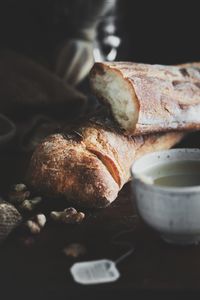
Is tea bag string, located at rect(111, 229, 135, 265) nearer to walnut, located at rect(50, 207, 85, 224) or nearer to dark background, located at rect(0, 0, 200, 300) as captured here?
dark background, located at rect(0, 0, 200, 300)

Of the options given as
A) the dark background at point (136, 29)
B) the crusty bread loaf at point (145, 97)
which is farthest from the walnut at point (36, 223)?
the dark background at point (136, 29)

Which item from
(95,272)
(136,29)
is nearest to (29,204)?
(95,272)

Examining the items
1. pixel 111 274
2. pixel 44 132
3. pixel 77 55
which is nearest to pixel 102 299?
pixel 111 274

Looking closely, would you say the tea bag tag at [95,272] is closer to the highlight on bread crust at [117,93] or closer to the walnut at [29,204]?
the walnut at [29,204]

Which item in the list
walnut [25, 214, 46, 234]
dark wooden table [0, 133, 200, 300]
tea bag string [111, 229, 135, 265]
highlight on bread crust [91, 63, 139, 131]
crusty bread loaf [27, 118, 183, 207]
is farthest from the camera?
highlight on bread crust [91, 63, 139, 131]

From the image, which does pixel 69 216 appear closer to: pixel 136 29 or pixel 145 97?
pixel 145 97

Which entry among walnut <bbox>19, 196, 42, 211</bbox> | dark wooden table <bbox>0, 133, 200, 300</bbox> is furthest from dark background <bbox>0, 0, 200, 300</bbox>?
walnut <bbox>19, 196, 42, 211</bbox>
